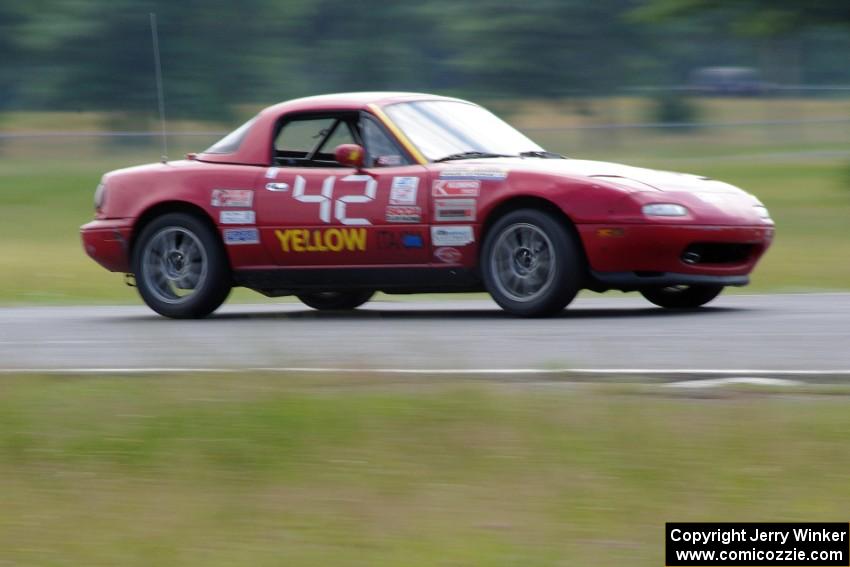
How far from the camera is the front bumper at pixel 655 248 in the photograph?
9172 millimetres

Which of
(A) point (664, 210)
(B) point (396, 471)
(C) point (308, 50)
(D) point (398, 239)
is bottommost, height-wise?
(B) point (396, 471)

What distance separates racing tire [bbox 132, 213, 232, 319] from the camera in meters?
10.4

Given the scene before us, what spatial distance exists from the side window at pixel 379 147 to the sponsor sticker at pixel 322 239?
1.48ft

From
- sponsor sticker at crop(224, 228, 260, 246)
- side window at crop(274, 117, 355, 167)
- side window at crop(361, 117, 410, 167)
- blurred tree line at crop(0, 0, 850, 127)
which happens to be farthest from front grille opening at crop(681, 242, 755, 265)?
blurred tree line at crop(0, 0, 850, 127)

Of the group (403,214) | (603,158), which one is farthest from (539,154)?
(603,158)

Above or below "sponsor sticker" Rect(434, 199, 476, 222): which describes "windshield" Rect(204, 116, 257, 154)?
above

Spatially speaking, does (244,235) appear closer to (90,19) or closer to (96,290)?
(96,290)

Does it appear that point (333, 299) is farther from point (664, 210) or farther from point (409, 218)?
point (664, 210)

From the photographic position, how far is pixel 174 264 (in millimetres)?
10547

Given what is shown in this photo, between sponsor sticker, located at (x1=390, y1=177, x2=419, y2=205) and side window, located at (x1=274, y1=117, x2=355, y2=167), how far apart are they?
2.28ft

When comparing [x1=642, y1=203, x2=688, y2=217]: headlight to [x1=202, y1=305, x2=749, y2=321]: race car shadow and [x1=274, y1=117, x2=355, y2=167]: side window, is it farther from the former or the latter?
[x1=274, y1=117, x2=355, y2=167]: side window

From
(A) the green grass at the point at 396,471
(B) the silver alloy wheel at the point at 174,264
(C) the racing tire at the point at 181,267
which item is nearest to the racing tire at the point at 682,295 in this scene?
(C) the racing tire at the point at 181,267

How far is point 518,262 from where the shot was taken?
9430mm

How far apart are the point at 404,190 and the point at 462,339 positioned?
1.33 m
